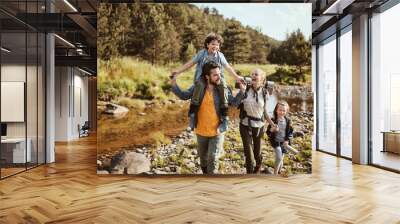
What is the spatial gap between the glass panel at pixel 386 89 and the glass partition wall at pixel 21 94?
6.55m

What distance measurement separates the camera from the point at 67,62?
13109 millimetres

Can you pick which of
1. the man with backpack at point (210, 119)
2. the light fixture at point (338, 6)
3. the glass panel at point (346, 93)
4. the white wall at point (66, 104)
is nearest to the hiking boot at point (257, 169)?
the man with backpack at point (210, 119)

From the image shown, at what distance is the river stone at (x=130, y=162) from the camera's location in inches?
261

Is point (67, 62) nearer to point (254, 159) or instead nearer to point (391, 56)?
point (254, 159)

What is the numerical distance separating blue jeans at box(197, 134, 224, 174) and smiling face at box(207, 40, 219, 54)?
1403 millimetres

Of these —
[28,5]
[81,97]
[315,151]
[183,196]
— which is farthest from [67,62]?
[183,196]

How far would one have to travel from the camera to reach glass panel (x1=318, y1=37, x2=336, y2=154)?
10.0 meters

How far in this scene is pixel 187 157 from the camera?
6570 mm

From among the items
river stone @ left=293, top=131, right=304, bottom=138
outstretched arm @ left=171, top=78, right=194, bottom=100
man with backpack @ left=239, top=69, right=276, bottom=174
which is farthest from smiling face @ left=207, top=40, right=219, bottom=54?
river stone @ left=293, top=131, right=304, bottom=138

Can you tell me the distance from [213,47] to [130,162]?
7.75ft

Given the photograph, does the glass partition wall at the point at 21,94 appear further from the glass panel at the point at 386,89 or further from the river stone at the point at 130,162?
the glass panel at the point at 386,89

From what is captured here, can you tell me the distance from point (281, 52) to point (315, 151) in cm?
491

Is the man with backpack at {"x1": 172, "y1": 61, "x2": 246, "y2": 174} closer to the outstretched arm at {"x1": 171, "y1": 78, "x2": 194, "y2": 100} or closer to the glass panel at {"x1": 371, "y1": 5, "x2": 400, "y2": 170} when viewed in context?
the outstretched arm at {"x1": 171, "y1": 78, "x2": 194, "y2": 100}

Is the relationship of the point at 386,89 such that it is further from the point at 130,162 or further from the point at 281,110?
the point at 130,162
